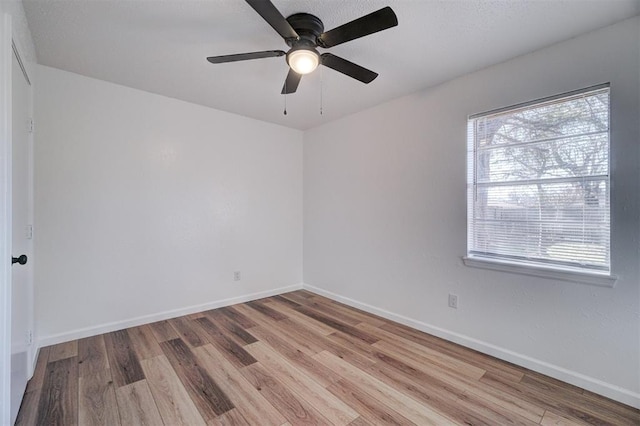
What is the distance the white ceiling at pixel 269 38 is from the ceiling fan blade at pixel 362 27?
22 cm

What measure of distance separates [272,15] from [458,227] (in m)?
2.24

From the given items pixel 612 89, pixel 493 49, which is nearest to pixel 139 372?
pixel 493 49

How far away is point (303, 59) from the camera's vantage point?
1777mm

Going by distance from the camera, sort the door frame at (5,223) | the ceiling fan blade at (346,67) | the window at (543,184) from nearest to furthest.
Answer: the door frame at (5,223) < the ceiling fan blade at (346,67) < the window at (543,184)

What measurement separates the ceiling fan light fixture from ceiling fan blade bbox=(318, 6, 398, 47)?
0.09 metres

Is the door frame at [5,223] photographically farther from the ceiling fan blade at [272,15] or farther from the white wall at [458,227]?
the white wall at [458,227]

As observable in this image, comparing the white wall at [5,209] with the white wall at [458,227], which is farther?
the white wall at [458,227]

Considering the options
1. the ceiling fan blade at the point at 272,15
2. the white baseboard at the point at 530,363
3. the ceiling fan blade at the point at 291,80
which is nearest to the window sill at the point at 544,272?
the white baseboard at the point at 530,363

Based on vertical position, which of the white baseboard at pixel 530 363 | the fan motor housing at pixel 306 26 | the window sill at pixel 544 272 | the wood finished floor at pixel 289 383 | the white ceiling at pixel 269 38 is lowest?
the wood finished floor at pixel 289 383

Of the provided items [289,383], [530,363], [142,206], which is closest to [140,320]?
[142,206]

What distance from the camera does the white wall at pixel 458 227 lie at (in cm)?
182

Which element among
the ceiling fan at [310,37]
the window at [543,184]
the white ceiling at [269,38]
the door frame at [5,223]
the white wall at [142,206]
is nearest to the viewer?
the door frame at [5,223]

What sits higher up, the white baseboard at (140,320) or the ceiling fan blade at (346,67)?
A: the ceiling fan blade at (346,67)

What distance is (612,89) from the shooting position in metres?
1.85
